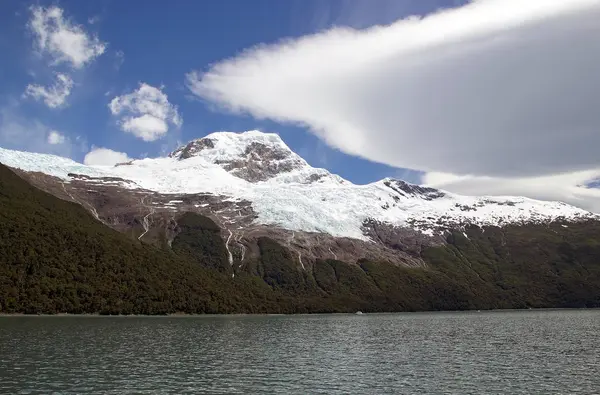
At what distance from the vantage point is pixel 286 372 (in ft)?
282

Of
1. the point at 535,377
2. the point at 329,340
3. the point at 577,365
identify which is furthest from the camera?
the point at 329,340

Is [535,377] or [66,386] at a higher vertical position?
[535,377]

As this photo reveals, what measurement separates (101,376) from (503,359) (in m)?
69.5

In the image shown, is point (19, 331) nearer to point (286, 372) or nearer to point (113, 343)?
point (113, 343)

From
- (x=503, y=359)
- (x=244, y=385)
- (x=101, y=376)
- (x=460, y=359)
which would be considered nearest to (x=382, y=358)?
(x=460, y=359)

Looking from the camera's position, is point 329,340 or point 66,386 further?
point 329,340

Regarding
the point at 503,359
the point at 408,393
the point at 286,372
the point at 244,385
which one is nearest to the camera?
the point at 408,393

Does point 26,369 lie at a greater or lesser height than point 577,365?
lesser

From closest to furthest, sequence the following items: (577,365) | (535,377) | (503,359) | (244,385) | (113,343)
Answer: (244,385) → (535,377) → (577,365) → (503,359) → (113,343)

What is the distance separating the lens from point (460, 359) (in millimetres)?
100625

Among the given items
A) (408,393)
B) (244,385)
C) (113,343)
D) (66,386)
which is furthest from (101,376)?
(113,343)

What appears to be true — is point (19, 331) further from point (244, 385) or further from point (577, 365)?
point (577, 365)

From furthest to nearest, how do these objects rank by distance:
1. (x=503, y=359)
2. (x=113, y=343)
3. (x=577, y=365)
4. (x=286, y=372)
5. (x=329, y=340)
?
(x=329, y=340) → (x=113, y=343) → (x=503, y=359) → (x=577, y=365) → (x=286, y=372)

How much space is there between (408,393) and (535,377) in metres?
24.0
